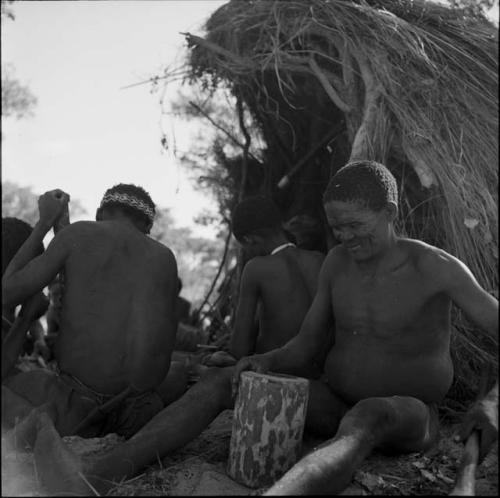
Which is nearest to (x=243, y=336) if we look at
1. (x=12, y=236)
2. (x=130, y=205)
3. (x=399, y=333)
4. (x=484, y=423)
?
(x=130, y=205)

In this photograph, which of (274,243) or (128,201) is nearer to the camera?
(128,201)

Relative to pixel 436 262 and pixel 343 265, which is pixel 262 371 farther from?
pixel 436 262

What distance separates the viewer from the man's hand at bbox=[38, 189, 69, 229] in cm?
317

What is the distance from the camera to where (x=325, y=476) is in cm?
211

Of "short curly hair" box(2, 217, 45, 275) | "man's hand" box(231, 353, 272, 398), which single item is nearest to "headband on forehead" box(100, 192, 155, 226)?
Answer: "short curly hair" box(2, 217, 45, 275)

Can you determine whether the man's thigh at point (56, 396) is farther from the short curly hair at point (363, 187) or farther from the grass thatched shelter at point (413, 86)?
the grass thatched shelter at point (413, 86)

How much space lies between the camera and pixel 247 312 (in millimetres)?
3811

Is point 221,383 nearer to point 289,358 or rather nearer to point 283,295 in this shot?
point 289,358

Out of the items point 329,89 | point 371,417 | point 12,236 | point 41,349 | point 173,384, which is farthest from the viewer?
point 41,349

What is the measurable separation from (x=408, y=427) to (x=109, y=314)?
59.0 inches

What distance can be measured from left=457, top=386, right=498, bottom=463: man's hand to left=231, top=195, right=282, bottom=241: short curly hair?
78.8 inches

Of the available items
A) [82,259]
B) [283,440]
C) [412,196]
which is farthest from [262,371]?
[412,196]

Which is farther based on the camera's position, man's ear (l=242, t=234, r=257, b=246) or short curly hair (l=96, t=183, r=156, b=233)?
man's ear (l=242, t=234, r=257, b=246)

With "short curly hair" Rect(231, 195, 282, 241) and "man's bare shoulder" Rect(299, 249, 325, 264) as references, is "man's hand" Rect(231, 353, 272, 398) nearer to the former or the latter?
"man's bare shoulder" Rect(299, 249, 325, 264)
